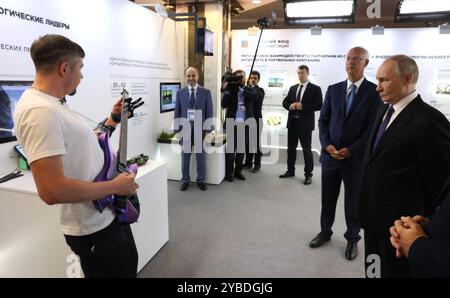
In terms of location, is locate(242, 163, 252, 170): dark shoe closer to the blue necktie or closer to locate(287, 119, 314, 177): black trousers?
locate(287, 119, 314, 177): black trousers

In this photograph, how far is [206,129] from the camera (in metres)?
4.33

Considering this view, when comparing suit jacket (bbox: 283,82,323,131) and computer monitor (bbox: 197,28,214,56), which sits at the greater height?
computer monitor (bbox: 197,28,214,56)

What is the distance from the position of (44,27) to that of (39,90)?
1.91m

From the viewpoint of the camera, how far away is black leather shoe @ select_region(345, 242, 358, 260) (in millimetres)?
2640

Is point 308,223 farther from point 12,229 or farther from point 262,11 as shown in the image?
point 262,11

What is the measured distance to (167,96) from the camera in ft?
16.3

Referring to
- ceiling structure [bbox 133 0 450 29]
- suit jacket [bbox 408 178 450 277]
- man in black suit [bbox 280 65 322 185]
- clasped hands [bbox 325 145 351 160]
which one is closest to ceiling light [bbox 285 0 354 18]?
ceiling structure [bbox 133 0 450 29]

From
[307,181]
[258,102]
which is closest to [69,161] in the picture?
[307,181]

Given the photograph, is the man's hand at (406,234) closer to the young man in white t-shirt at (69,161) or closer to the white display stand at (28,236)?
the young man in white t-shirt at (69,161)

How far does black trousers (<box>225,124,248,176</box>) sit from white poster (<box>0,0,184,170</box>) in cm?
109

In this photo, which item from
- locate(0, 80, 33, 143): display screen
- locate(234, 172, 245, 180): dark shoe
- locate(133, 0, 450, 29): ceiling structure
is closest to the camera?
locate(0, 80, 33, 143): display screen

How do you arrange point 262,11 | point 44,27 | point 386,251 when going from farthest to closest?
point 262,11
point 44,27
point 386,251

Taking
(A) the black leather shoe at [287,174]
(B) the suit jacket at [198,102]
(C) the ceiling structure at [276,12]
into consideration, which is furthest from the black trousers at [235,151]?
(C) the ceiling structure at [276,12]
